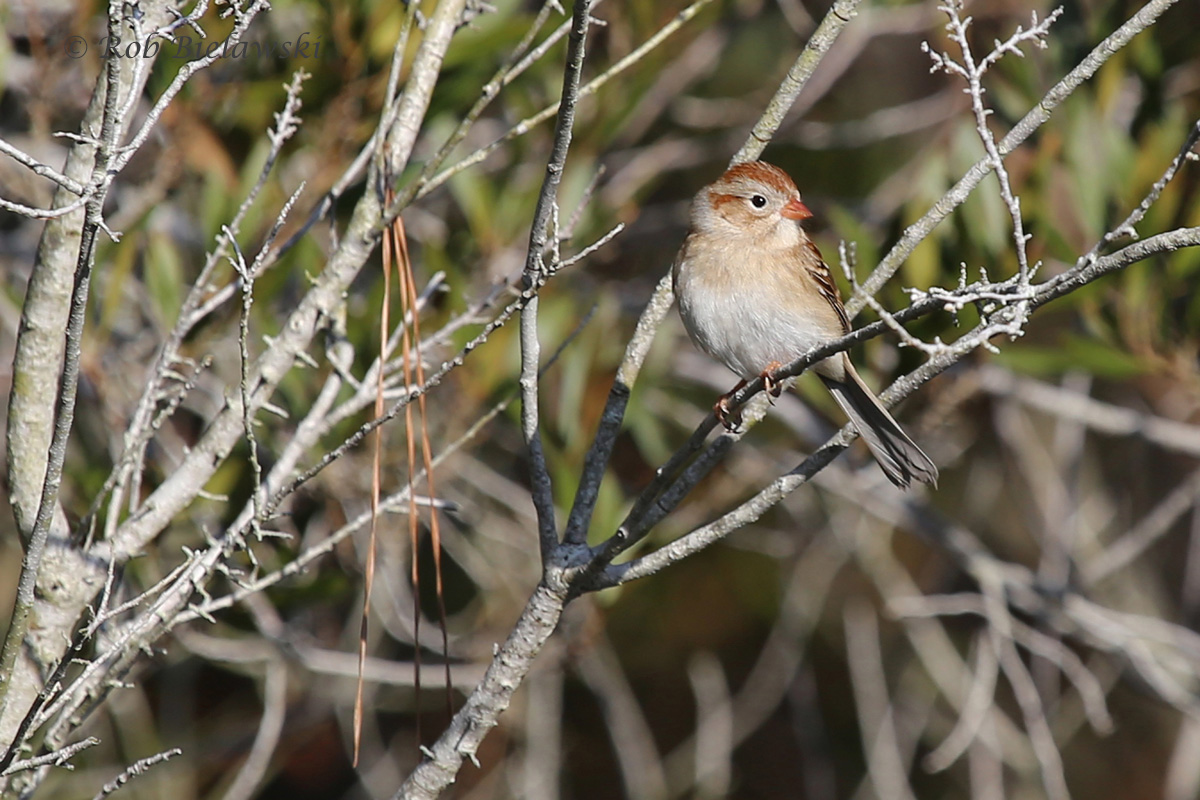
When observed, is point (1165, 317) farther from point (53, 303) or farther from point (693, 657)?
point (693, 657)

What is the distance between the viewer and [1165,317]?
378cm

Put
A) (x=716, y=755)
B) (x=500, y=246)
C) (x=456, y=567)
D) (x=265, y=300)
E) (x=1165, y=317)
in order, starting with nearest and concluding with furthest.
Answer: (x=265, y=300), (x=1165, y=317), (x=500, y=246), (x=716, y=755), (x=456, y=567)

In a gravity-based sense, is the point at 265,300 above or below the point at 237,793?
above

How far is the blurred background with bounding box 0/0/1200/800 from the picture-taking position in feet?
12.0

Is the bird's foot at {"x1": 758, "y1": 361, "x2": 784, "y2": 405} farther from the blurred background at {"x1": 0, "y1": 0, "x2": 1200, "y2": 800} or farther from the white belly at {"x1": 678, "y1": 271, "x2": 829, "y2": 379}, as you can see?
the white belly at {"x1": 678, "y1": 271, "x2": 829, "y2": 379}

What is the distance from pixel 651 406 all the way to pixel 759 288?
1299mm

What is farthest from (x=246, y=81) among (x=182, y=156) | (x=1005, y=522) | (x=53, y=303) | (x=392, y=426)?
(x=1005, y=522)

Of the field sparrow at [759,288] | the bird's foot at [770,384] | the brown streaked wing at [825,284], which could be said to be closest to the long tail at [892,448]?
the field sparrow at [759,288]

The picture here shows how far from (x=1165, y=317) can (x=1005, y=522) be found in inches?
114

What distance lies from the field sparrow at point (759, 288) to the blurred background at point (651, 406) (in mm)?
291

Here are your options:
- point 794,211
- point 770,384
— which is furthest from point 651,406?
point 770,384

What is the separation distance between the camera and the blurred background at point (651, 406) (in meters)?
3.66

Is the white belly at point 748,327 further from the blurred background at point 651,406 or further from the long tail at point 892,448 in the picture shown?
the blurred background at point 651,406

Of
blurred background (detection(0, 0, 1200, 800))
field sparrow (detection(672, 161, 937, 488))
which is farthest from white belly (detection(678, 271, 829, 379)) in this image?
blurred background (detection(0, 0, 1200, 800))
